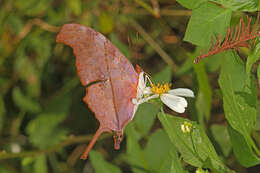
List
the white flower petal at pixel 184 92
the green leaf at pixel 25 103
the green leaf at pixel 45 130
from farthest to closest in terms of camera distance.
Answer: the green leaf at pixel 25 103 → the green leaf at pixel 45 130 → the white flower petal at pixel 184 92

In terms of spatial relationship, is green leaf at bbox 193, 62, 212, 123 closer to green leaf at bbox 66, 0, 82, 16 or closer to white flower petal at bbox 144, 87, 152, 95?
white flower petal at bbox 144, 87, 152, 95

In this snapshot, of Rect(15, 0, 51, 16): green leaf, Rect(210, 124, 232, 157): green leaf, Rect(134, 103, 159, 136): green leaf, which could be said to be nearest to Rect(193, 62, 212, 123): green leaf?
Rect(210, 124, 232, 157): green leaf

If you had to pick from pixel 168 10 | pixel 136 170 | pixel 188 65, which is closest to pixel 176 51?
pixel 168 10

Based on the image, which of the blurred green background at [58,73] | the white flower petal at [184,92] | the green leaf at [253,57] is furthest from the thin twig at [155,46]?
the green leaf at [253,57]

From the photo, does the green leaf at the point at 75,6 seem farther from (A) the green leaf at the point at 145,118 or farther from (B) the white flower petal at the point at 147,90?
(B) the white flower petal at the point at 147,90

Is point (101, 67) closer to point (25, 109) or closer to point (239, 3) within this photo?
point (239, 3)

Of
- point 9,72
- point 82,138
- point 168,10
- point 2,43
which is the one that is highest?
point 168,10

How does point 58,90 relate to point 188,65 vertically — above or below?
below

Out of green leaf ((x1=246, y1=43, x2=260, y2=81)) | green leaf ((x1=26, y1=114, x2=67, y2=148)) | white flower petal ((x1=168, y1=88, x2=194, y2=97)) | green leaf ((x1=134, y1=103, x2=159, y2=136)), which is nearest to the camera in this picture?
green leaf ((x1=246, y1=43, x2=260, y2=81))
